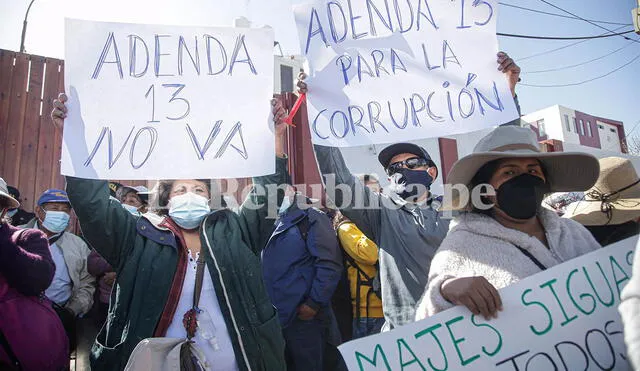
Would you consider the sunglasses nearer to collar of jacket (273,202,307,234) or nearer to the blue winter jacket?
the blue winter jacket

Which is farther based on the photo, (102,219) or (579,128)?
(579,128)

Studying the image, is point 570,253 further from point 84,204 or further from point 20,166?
point 20,166

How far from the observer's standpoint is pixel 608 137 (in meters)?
35.1

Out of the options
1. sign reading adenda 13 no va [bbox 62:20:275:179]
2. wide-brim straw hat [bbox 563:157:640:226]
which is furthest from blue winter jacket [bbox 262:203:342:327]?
wide-brim straw hat [bbox 563:157:640:226]

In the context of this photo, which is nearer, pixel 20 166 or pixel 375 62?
pixel 375 62

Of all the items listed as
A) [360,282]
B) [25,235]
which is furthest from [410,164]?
[25,235]

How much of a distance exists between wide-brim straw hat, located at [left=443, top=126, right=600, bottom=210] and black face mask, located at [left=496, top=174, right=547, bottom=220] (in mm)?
101

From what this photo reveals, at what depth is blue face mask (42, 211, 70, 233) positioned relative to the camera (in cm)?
386

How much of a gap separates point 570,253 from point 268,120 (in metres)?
1.47

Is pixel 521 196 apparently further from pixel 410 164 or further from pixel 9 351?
pixel 9 351

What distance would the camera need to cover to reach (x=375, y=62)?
Result: 239 centimetres

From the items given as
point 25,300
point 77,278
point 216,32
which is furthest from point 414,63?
point 77,278

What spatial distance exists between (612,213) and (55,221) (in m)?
4.42

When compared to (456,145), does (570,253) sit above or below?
below
